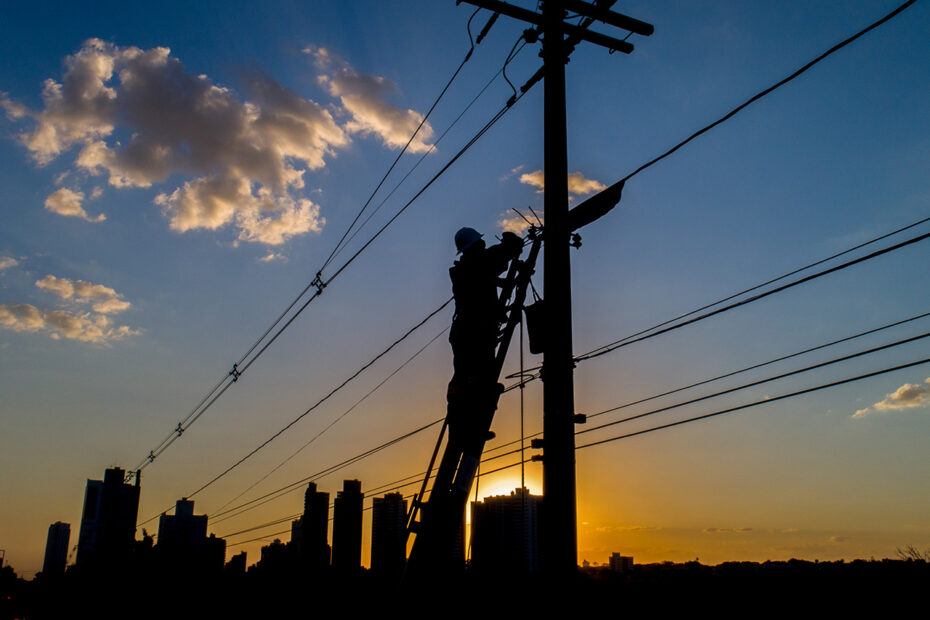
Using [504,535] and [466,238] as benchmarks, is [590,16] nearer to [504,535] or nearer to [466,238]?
[466,238]

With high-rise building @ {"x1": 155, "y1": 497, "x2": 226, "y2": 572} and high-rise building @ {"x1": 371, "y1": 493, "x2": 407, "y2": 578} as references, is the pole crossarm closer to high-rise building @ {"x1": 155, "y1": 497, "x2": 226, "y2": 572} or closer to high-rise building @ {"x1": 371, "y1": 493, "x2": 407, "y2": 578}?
high-rise building @ {"x1": 371, "y1": 493, "x2": 407, "y2": 578}

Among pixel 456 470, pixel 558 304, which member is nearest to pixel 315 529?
pixel 456 470

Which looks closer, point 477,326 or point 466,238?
point 477,326

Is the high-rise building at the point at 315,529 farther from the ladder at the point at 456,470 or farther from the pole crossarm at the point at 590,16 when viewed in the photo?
the pole crossarm at the point at 590,16

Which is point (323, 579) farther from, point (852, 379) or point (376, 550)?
point (852, 379)

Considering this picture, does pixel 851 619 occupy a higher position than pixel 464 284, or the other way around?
pixel 464 284

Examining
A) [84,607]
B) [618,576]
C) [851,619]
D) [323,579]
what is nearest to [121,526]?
[84,607]
